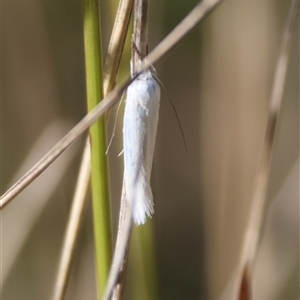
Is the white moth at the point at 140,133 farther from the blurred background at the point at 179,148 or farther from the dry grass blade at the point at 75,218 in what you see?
the blurred background at the point at 179,148

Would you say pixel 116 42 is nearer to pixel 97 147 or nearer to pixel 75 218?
pixel 97 147

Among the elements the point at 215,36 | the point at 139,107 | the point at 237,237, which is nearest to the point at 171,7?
the point at 215,36

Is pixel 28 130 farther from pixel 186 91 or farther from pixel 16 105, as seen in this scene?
pixel 186 91

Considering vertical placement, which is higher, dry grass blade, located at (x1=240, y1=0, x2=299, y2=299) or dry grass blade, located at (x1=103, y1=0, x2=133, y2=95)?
dry grass blade, located at (x1=103, y1=0, x2=133, y2=95)

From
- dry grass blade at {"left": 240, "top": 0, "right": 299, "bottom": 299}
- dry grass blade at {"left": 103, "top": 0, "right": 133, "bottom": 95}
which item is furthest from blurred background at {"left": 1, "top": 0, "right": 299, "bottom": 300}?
dry grass blade at {"left": 240, "top": 0, "right": 299, "bottom": 299}

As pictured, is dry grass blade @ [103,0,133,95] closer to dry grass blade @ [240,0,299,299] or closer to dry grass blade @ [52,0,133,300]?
dry grass blade @ [52,0,133,300]

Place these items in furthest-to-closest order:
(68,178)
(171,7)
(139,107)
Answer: (68,178)
(171,7)
(139,107)

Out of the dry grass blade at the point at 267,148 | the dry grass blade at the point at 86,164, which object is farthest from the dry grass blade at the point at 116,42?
the dry grass blade at the point at 267,148
